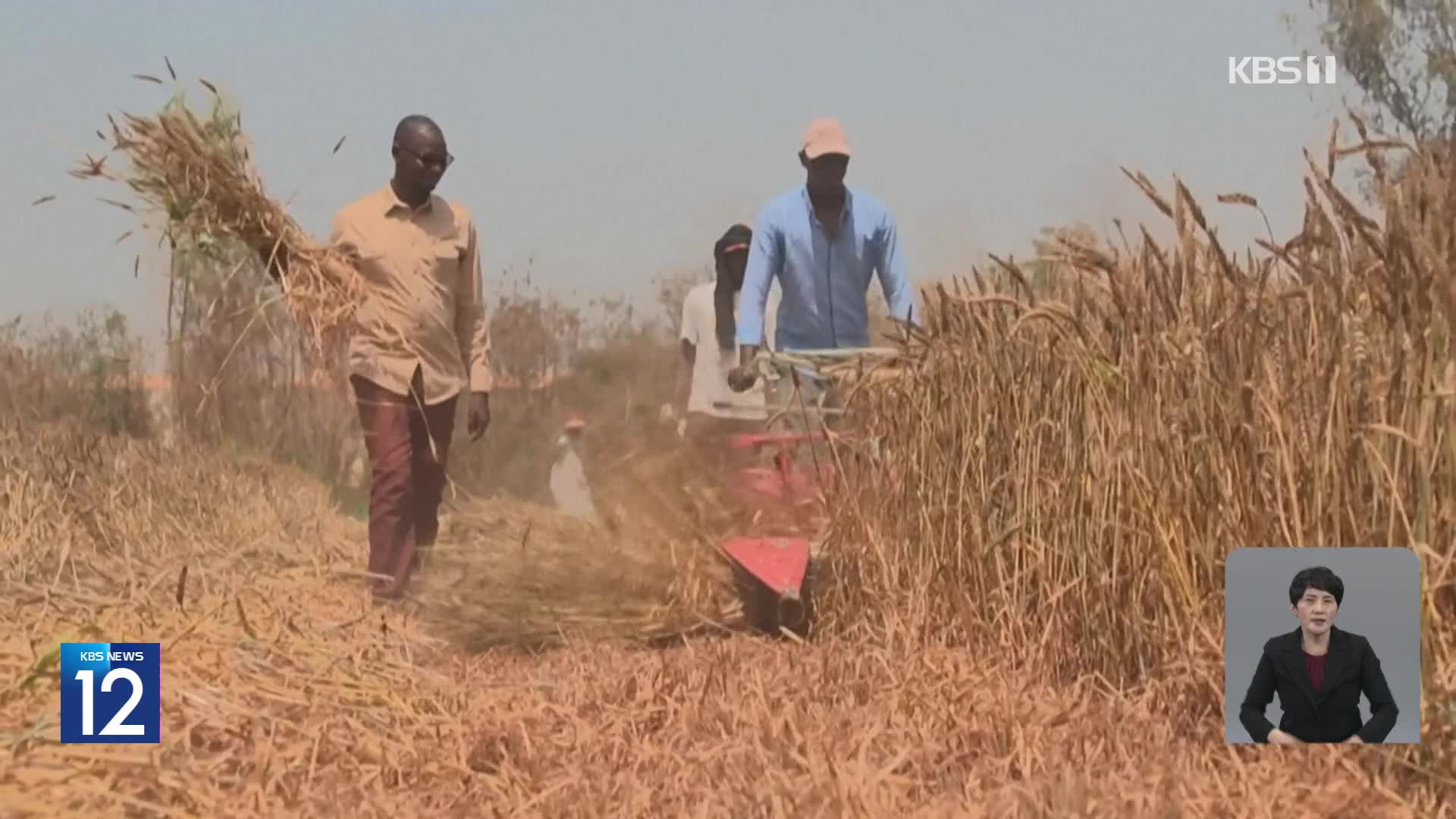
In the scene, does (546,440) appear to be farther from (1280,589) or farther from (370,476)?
A: (1280,589)

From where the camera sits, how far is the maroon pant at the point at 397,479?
432 cm

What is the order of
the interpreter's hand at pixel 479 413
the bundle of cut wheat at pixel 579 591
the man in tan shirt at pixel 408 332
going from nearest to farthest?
the bundle of cut wheat at pixel 579 591 < the man in tan shirt at pixel 408 332 < the interpreter's hand at pixel 479 413

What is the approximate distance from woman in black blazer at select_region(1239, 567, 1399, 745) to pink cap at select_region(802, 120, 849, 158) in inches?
82.7

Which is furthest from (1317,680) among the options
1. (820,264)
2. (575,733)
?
(820,264)

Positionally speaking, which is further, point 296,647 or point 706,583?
point 706,583

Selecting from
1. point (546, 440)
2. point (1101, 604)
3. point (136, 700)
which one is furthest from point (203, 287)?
point (1101, 604)

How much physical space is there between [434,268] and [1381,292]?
9.56ft

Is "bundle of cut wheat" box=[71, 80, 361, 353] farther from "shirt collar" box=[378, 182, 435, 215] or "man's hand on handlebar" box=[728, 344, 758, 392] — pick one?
"man's hand on handlebar" box=[728, 344, 758, 392]

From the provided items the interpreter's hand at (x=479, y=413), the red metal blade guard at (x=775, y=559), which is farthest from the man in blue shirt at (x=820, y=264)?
the interpreter's hand at (x=479, y=413)

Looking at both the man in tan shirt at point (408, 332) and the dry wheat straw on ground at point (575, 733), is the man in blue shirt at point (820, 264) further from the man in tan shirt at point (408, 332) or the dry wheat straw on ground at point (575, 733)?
the dry wheat straw on ground at point (575, 733)

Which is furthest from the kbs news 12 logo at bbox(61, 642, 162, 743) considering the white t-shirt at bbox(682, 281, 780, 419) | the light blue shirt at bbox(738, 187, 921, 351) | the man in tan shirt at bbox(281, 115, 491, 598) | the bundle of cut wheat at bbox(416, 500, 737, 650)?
the light blue shirt at bbox(738, 187, 921, 351)

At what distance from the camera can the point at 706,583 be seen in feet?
13.0

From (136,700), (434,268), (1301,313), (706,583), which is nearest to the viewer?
(1301,313)

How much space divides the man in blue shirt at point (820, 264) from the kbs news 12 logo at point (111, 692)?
73.8 inches
